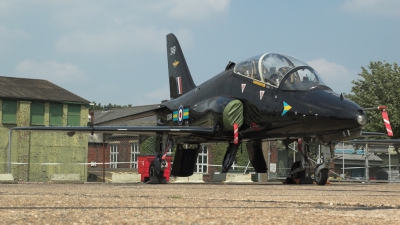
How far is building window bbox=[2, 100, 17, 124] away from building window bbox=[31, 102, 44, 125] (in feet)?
3.46

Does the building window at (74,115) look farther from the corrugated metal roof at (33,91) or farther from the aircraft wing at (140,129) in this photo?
the aircraft wing at (140,129)

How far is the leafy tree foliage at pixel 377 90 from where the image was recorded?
33.2 m

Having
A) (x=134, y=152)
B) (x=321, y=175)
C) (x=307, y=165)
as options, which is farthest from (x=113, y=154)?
(x=321, y=175)

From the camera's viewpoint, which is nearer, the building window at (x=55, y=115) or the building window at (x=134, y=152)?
the building window at (x=55, y=115)

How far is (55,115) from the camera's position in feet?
123

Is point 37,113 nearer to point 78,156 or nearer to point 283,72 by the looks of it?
point 78,156

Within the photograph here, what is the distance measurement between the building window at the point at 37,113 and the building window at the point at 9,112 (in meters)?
1.05

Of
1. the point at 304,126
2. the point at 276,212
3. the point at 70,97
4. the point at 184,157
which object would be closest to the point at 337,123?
the point at 304,126

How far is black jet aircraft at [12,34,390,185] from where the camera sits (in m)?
13.6

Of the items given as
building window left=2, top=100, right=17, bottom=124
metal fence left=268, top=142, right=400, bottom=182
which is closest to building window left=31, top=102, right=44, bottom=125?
building window left=2, top=100, right=17, bottom=124

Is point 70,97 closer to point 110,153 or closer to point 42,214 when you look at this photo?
point 110,153

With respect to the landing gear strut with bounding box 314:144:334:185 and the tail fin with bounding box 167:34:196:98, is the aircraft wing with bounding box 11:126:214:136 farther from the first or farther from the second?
the tail fin with bounding box 167:34:196:98

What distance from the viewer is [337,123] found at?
1324 cm

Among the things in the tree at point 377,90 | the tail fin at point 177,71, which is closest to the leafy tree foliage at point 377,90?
the tree at point 377,90
